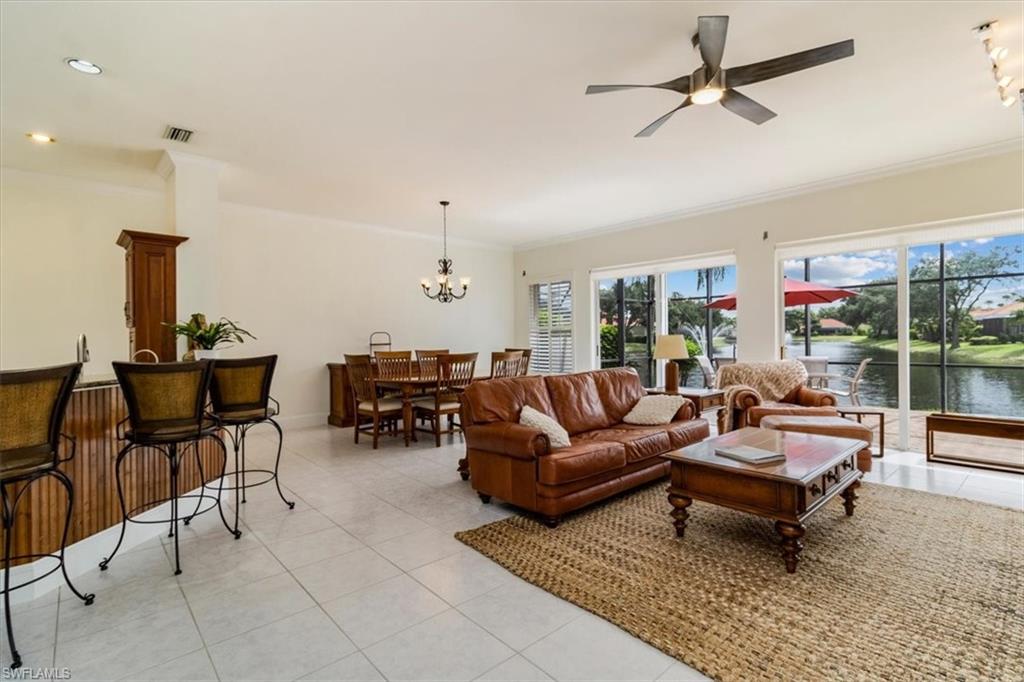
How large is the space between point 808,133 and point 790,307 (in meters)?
2.52

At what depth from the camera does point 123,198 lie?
515 centimetres

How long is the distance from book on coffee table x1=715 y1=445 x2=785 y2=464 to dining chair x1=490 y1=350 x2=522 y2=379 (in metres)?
3.39

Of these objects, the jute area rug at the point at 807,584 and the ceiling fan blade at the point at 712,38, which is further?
the ceiling fan blade at the point at 712,38

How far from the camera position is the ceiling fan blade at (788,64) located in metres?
2.22

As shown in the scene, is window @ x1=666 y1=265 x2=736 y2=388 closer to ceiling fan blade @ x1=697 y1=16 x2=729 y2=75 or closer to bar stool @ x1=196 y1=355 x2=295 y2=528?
ceiling fan blade @ x1=697 y1=16 x2=729 y2=75

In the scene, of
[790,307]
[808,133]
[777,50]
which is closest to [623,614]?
[777,50]

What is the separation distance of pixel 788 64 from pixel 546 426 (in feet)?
8.09

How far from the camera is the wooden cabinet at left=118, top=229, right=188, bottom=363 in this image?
3.93 m

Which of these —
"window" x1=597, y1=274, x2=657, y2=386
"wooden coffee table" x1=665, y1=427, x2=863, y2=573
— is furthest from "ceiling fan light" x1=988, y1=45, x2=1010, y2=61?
"window" x1=597, y1=274, x2=657, y2=386

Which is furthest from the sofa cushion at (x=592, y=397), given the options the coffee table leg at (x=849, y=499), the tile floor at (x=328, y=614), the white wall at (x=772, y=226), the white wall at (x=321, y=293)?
the white wall at (x=321, y=293)

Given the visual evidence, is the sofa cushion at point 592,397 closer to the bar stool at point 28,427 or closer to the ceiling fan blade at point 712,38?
the ceiling fan blade at point 712,38

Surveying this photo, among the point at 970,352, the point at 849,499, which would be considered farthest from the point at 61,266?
the point at 970,352

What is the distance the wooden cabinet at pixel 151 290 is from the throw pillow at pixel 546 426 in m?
3.13

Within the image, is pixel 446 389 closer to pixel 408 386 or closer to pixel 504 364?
pixel 408 386
